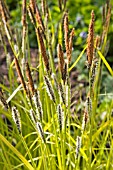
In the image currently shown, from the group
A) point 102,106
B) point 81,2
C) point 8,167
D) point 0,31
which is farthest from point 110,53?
point 8,167

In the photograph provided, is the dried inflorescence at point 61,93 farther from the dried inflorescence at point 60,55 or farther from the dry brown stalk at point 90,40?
the dry brown stalk at point 90,40

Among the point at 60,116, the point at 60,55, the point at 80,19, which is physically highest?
the point at 60,55

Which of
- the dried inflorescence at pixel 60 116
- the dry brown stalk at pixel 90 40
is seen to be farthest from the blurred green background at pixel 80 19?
the dry brown stalk at pixel 90 40

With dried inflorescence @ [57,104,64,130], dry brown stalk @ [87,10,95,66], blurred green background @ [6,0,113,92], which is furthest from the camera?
blurred green background @ [6,0,113,92]

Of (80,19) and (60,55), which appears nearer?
(60,55)

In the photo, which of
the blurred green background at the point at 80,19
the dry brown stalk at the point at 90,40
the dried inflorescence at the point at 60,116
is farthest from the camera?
the blurred green background at the point at 80,19

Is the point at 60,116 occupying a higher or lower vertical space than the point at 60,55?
lower

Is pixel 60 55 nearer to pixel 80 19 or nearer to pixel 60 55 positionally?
pixel 60 55

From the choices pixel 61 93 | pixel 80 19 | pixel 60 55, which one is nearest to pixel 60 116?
pixel 61 93

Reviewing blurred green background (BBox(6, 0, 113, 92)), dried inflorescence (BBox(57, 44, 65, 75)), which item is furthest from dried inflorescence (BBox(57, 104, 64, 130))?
blurred green background (BBox(6, 0, 113, 92))

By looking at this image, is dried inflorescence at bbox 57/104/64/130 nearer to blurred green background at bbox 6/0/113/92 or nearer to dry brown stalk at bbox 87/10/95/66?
dry brown stalk at bbox 87/10/95/66

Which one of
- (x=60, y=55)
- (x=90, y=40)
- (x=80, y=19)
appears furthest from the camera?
(x=80, y=19)

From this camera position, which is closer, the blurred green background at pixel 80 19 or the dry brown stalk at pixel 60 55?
the dry brown stalk at pixel 60 55
